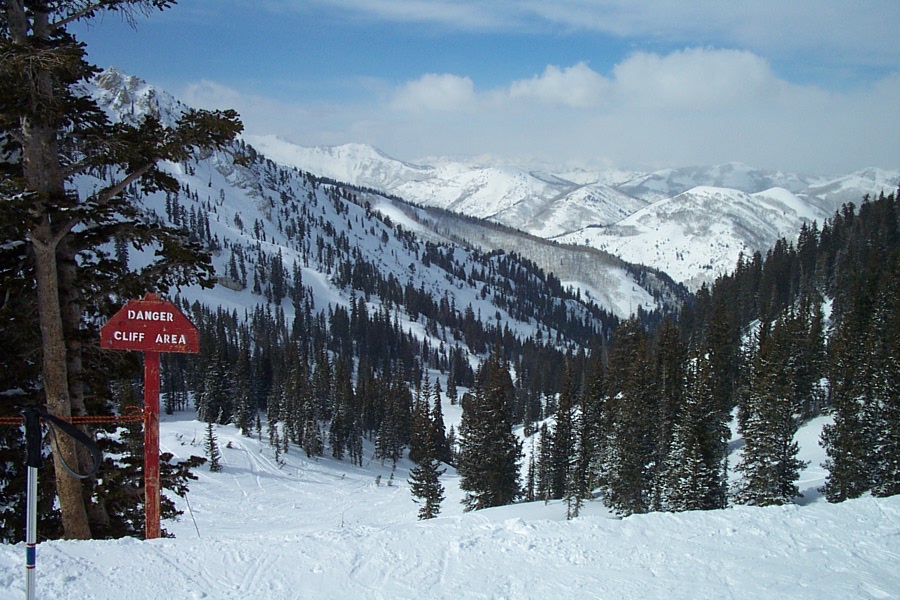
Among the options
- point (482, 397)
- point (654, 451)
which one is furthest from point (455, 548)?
point (654, 451)

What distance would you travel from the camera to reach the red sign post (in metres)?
8.28

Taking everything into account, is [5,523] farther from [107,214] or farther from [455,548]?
[455,548]

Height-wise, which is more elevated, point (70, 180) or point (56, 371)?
point (70, 180)

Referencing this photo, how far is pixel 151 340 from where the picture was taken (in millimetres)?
8398

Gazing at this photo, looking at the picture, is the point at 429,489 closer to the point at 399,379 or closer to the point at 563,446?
the point at 563,446

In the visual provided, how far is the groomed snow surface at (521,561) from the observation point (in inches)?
272

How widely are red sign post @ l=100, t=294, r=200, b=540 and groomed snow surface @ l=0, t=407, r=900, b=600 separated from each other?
3.30ft

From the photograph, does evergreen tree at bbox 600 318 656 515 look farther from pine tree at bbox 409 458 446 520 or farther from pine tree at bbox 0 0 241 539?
pine tree at bbox 0 0 241 539

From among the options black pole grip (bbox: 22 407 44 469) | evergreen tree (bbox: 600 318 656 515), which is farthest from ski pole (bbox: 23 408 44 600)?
evergreen tree (bbox: 600 318 656 515)

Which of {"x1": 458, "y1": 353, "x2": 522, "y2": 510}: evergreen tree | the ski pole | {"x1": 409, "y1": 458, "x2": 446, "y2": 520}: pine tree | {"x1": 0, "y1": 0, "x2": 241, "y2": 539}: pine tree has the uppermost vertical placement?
{"x1": 0, "y1": 0, "x2": 241, "y2": 539}: pine tree

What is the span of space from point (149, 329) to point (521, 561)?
21.9 ft

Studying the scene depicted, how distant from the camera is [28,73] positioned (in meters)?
7.18

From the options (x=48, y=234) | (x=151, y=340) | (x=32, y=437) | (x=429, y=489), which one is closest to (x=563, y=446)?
(x=429, y=489)

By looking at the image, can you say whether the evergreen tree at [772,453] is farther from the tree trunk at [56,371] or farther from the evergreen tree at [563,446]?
the tree trunk at [56,371]
